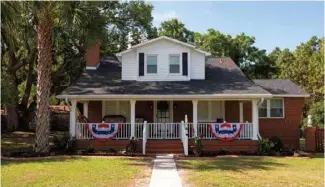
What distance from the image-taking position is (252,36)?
150 ft

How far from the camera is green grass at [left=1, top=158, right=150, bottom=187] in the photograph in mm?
9867

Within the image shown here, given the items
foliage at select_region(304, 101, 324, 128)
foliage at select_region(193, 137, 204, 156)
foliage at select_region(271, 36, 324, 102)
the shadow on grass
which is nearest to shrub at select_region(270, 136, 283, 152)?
the shadow on grass

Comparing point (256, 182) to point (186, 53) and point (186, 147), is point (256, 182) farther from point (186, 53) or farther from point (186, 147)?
point (186, 53)

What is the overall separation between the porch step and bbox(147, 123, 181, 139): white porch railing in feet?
2.75

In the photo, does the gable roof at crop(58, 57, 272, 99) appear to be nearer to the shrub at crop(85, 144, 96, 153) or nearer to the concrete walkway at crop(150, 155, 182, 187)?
the shrub at crop(85, 144, 96, 153)

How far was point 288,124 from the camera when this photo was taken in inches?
837

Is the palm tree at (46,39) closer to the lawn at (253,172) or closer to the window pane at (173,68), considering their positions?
the window pane at (173,68)

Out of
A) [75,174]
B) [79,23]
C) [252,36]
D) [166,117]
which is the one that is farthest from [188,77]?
[252,36]

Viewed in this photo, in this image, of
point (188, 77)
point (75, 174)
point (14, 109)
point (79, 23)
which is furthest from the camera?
point (14, 109)

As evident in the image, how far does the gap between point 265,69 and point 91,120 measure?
30251 millimetres

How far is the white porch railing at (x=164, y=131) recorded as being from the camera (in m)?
18.6

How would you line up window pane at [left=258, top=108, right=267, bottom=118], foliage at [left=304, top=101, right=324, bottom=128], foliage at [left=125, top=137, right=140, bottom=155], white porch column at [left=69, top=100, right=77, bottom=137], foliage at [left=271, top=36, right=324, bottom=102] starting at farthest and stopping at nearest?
foliage at [left=271, top=36, right=324, bottom=102]
foliage at [left=304, top=101, right=324, bottom=128]
window pane at [left=258, top=108, right=267, bottom=118]
white porch column at [left=69, top=100, right=77, bottom=137]
foliage at [left=125, top=137, right=140, bottom=155]

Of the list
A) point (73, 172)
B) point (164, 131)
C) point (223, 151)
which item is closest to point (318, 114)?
point (223, 151)

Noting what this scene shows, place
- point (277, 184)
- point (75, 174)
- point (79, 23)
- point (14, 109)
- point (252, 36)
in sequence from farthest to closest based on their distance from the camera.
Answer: point (252, 36) < point (14, 109) < point (79, 23) < point (75, 174) < point (277, 184)
